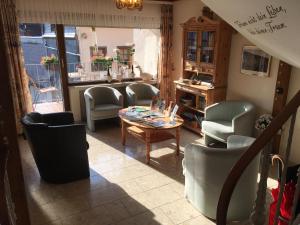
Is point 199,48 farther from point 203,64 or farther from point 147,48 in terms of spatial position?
point 147,48

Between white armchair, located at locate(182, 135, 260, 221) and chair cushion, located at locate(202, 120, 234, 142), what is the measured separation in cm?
112

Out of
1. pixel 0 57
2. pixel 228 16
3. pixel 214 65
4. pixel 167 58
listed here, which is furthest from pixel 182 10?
pixel 0 57

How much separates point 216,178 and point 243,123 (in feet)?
5.19

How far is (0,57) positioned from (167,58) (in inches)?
176

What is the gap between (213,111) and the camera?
13.8ft

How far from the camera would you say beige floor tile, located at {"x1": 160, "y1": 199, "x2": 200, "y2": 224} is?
2.56m

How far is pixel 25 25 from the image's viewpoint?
4656mm

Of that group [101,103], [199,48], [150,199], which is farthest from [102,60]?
[150,199]

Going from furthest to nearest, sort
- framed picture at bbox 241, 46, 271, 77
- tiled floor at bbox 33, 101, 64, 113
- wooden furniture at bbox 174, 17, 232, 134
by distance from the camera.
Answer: tiled floor at bbox 33, 101, 64, 113 → wooden furniture at bbox 174, 17, 232, 134 → framed picture at bbox 241, 46, 271, 77

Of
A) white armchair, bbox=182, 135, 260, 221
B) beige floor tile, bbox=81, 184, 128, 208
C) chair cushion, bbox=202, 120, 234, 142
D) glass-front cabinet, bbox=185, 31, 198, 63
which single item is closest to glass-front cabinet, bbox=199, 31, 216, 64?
glass-front cabinet, bbox=185, 31, 198, 63

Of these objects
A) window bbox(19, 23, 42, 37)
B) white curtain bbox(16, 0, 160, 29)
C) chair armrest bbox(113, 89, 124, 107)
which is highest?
white curtain bbox(16, 0, 160, 29)

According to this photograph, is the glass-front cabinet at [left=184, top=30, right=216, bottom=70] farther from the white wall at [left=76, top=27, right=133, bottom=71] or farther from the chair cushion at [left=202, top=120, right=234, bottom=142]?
the white wall at [left=76, top=27, right=133, bottom=71]

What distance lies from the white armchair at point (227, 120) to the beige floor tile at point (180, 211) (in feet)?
4.54

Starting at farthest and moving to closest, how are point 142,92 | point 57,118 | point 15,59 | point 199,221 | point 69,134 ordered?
point 142,92 → point 15,59 → point 57,118 → point 69,134 → point 199,221
